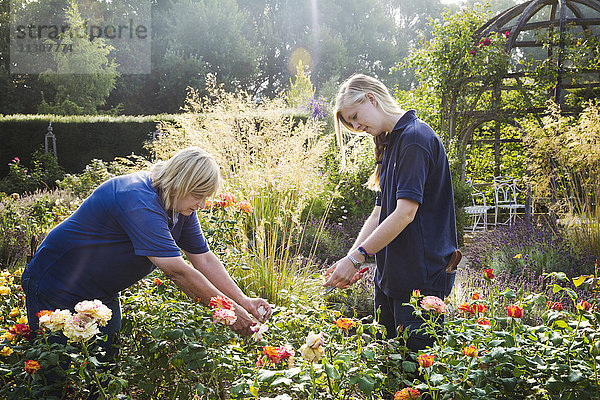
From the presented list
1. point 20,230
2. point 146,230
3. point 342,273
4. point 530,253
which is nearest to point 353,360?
point 342,273

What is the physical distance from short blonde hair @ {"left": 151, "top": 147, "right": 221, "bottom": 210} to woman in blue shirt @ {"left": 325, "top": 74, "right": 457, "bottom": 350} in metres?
0.54

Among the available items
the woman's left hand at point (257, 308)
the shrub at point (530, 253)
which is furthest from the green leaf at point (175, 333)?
the shrub at point (530, 253)

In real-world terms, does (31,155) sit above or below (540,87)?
below

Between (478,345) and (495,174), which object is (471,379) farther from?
(495,174)

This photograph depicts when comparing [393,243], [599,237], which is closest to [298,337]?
[393,243]

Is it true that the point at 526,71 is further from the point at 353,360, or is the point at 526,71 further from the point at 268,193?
the point at 353,360

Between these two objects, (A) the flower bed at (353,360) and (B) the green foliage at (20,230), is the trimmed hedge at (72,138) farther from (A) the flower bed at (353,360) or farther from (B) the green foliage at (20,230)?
(A) the flower bed at (353,360)

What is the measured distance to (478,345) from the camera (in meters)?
1.31

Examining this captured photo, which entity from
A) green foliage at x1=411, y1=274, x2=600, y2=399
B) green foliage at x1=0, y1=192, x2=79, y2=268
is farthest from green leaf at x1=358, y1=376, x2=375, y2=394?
green foliage at x1=0, y1=192, x2=79, y2=268

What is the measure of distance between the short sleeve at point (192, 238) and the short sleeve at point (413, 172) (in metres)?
0.84

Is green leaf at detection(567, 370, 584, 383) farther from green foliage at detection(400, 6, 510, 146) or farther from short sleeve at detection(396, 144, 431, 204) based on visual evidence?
green foliage at detection(400, 6, 510, 146)

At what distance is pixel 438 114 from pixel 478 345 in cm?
654

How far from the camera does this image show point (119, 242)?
1.62m

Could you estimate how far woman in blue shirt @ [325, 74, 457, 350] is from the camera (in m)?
1.57
